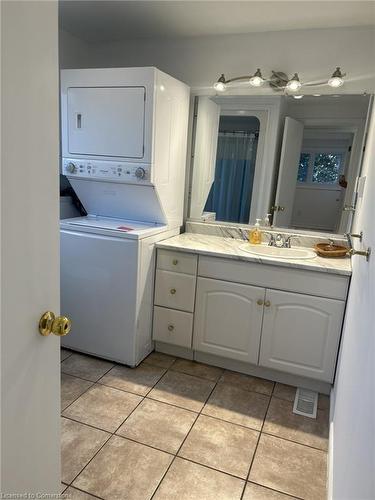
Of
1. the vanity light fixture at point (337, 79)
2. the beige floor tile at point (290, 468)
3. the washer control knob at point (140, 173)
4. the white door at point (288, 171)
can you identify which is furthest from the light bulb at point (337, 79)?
the beige floor tile at point (290, 468)

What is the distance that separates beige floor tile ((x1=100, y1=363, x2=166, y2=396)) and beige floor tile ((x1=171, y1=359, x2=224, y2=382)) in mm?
126

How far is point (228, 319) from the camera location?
2385mm

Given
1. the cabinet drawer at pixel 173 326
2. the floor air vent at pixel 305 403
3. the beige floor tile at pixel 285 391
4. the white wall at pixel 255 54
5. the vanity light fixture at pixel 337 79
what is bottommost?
the beige floor tile at pixel 285 391

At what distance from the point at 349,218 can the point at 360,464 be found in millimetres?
1892

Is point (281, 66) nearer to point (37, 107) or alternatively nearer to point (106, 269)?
point (106, 269)

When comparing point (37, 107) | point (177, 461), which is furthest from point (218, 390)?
point (37, 107)

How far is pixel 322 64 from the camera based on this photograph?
2385mm

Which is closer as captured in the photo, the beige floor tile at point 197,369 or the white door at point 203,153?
the beige floor tile at point 197,369

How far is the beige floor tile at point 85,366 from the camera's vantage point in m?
2.35

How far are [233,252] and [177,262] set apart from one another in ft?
1.29

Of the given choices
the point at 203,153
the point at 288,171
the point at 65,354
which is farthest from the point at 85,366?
the point at 288,171

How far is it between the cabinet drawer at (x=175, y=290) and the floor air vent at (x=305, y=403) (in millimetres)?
867

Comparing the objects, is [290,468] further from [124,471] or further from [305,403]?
[124,471]

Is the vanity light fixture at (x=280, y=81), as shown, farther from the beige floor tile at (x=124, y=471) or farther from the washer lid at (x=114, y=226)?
the beige floor tile at (x=124, y=471)
